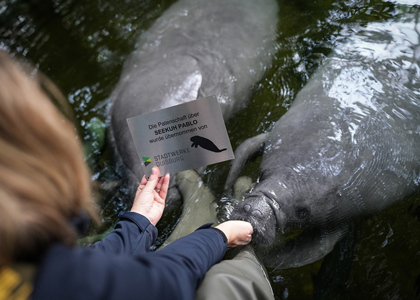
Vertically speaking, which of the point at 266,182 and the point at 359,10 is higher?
the point at 359,10

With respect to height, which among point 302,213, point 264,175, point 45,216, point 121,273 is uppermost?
point 45,216

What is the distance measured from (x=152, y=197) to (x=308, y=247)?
1.04 meters

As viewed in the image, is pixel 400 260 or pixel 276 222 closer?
pixel 276 222

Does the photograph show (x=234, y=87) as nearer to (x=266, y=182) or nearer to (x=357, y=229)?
(x=266, y=182)

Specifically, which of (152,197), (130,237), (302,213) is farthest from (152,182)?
(302,213)

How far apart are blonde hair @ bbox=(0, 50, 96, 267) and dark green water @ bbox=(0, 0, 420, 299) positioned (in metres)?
1.52

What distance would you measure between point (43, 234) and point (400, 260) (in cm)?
213

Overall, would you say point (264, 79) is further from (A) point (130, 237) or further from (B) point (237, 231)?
(A) point (130, 237)

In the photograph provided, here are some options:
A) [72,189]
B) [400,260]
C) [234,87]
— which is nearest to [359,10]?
[234,87]

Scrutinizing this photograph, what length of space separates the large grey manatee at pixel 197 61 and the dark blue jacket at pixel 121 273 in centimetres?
128

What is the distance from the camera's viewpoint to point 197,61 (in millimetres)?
2877

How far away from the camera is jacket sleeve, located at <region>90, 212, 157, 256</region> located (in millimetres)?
1501

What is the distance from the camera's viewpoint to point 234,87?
2.83m

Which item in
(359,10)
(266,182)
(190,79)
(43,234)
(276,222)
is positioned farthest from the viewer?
(359,10)
